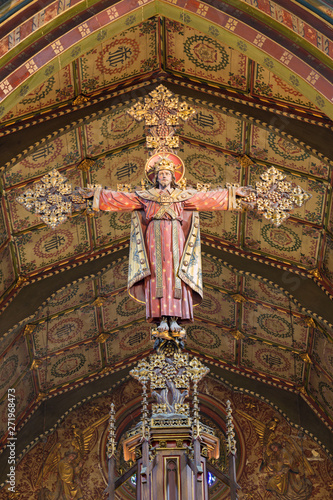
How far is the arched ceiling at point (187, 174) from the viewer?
11.8 m

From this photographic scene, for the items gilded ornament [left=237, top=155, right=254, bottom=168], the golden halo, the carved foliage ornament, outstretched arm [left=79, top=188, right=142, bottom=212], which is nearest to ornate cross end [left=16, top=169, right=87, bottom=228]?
outstretched arm [left=79, top=188, right=142, bottom=212]

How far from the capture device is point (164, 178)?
31.2 ft

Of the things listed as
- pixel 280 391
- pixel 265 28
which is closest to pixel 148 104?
pixel 265 28

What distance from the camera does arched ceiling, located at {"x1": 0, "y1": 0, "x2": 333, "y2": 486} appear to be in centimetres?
1180

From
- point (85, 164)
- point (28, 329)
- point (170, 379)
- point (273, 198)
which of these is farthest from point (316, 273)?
Result: point (170, 379)

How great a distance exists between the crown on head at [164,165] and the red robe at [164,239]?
249 mm

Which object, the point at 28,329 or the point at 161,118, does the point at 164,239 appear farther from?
the point at 28,329

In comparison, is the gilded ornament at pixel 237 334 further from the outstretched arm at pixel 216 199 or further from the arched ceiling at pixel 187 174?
the outstretched arm at pixel 216 199

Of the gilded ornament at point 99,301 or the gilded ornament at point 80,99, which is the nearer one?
the gilded ornament at point 80,99

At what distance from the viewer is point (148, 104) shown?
397 inches

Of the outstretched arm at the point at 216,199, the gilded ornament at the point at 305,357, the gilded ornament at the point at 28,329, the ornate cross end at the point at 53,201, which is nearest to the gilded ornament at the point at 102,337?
the gilded ornament at the point at 28,329

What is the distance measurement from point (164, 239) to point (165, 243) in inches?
1.8

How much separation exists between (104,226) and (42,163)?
1.89 metres

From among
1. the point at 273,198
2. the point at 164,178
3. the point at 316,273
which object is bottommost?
the point at 273,198
